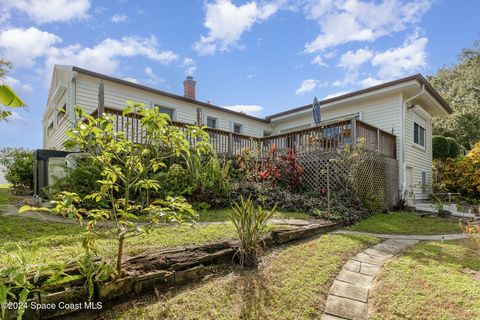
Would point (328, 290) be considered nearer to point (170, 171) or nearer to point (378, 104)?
point (170, 171)

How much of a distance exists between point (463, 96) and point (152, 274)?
26.7m

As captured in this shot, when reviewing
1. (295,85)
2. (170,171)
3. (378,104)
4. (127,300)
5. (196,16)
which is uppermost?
(196,16)

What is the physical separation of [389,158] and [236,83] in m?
7.82

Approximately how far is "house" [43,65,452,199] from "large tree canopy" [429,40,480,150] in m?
7.97

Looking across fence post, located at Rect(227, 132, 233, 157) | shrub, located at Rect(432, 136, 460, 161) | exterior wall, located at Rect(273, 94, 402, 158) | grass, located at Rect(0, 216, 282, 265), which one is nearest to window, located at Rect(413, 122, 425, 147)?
exterior wall, located at Rect(273, 94, 402, 158)

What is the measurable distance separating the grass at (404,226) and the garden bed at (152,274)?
13.8ft

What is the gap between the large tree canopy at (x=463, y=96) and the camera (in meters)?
18.7

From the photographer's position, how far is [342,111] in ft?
40.2

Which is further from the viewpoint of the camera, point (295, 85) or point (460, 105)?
point (460, 105)

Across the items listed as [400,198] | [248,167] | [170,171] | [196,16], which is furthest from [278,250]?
[400,198]

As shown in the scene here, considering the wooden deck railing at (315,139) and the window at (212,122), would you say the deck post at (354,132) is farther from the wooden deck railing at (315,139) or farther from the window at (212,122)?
the window at (212,122)

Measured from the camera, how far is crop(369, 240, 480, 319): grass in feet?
8.32

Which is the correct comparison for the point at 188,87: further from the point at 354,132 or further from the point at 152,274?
the point at 152,274

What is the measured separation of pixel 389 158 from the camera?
32.3 feet
